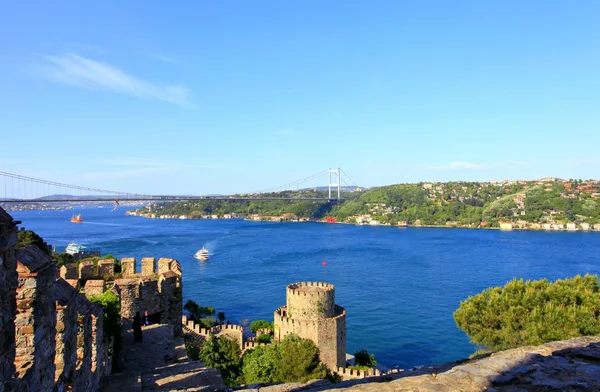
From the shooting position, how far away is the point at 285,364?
12305 millimetres

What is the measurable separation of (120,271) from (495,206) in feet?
255

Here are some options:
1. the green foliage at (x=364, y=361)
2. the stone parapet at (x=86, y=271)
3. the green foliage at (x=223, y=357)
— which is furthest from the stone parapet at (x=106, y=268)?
the green foliage at (x=364, y=361)

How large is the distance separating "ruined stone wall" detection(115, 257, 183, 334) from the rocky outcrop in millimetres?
6643

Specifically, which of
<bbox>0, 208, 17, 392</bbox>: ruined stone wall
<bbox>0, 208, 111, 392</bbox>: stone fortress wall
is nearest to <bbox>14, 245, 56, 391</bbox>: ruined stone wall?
<bbox>0, 208, 111, 392</bbox>: stone fortress wall

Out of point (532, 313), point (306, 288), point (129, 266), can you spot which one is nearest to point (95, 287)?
point (129, 266)

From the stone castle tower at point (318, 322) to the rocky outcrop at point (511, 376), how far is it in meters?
12.0

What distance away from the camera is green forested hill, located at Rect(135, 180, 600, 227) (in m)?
70.9

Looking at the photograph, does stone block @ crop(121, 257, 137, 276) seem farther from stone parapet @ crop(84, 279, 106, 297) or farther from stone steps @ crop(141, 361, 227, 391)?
stone steps @ crop(141, 361, 227, 391)

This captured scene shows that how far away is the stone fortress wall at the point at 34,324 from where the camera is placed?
1.91 metres

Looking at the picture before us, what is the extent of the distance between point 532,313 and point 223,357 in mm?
7916

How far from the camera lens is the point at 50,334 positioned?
2455 mm

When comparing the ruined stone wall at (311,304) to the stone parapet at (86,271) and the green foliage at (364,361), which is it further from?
the stone parapet at (86,271)

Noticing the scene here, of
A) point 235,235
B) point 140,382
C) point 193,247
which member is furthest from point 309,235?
point 140,382

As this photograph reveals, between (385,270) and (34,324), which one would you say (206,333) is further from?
(385,270)
